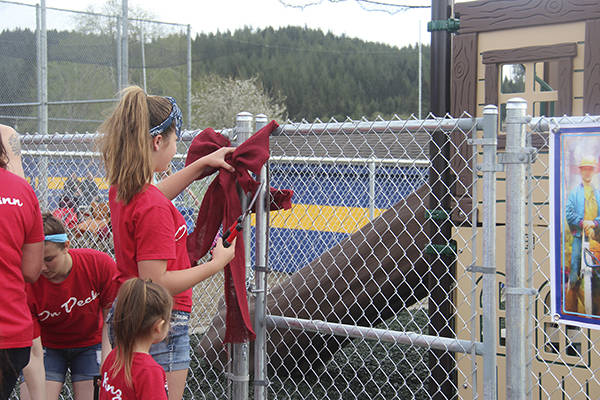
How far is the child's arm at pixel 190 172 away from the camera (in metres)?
2.68

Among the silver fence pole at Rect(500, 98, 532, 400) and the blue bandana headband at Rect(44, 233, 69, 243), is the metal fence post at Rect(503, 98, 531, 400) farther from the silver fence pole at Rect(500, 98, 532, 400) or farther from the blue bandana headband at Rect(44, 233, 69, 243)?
the blue bandana headband at Rect(44, 233, 69, 243)

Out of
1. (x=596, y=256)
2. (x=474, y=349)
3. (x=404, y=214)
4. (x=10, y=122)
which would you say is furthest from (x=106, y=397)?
(x=10, y=122)

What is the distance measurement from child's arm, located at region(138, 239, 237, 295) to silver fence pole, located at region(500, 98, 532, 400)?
100cm

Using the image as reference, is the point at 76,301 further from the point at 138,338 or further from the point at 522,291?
the point at 522,291

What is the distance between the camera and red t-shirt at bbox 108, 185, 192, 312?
2242 mm

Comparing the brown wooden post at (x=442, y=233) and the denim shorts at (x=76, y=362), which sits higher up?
the brown wooden post at (x=442, y=233)

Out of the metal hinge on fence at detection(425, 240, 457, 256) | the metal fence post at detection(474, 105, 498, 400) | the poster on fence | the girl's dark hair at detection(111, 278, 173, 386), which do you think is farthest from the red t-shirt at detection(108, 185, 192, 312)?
the metal hinge on fence at detection(425, 240, 457, 256)

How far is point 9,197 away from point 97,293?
2.43 ft

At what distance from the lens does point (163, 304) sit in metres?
2.21

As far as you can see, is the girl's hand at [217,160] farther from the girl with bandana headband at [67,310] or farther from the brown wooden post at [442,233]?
the brown wooden post at [442,233]

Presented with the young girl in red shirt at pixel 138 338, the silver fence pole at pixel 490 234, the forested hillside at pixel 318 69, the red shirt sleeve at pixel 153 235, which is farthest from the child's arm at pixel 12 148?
the forested hillside at pixel 318 69

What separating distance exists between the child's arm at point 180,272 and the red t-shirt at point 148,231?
A: 0.03 meters

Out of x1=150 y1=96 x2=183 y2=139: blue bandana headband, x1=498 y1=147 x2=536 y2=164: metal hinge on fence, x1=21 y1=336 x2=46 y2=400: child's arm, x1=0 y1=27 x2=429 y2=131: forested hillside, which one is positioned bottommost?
x1=21 y1=336 x2=46 y2=400: child's arm

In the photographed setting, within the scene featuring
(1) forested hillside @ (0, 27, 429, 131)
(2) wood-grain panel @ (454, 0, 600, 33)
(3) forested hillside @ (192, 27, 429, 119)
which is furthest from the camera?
(3) forested hillside @ (192, 27, 429, 119)
